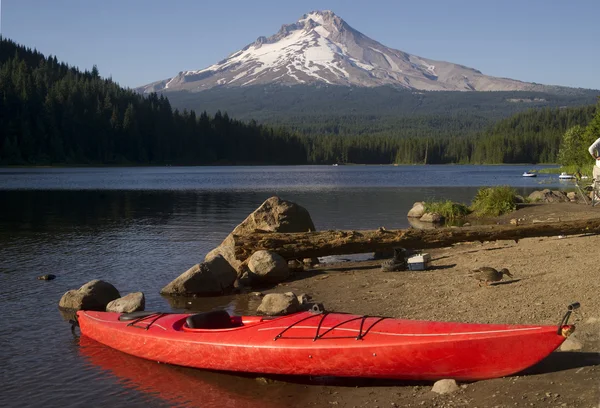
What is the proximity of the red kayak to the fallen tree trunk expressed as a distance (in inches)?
275

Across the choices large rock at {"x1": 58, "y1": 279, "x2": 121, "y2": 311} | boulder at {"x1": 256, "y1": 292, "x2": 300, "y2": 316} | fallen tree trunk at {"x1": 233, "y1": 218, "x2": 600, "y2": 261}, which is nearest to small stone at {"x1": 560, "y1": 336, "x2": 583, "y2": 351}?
boulder at {"x1": 256, "y1": 292, "x2": 300, "y2": 316}

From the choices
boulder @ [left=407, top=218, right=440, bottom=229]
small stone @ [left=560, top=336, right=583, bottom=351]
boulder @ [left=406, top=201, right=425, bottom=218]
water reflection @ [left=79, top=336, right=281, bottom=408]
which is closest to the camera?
small stone @ [left=560, top=336, right=583, bottom=351]

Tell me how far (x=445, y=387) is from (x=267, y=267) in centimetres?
956

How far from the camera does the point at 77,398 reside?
32.2 feet

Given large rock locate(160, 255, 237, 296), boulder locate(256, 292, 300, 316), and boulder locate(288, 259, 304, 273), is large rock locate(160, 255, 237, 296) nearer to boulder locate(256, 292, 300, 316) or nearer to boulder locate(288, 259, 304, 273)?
boulder locate(288, 259, 304, 273)

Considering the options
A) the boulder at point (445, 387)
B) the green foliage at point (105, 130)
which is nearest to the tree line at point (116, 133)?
the green foliage at point (105, 130)

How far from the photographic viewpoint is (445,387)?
28.8 ft

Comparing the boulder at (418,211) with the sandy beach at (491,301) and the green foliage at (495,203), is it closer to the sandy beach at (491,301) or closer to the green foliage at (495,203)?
the green foliage at (495,203)

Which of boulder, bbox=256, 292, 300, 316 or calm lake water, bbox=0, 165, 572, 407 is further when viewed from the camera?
boulder, bbox=256, 292, 300, 316

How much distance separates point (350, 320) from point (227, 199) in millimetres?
42628

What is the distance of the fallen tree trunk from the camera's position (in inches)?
738

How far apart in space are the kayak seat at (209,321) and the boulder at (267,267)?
20.4ft

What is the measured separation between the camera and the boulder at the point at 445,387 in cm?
873

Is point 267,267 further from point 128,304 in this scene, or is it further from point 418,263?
point 128,304
